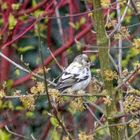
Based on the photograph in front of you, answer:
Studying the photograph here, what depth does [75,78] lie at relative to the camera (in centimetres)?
401

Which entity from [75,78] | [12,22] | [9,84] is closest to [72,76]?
[75,78]

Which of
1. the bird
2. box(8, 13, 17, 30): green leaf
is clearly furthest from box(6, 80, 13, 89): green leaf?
the bird

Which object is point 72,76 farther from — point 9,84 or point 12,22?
point 9,84

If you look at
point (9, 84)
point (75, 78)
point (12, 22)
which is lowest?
point (9, 84)

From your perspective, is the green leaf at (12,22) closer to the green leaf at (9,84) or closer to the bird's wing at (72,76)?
the green leaf at (9,84)

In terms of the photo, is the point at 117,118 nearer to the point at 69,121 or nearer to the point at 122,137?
the point at 122,137

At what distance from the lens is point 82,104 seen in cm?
328

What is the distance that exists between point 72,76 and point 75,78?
4 centimetres

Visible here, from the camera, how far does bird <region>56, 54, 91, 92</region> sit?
3871mm

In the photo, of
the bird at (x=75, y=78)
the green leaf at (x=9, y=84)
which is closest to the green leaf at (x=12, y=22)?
the green leaf at (x=9, y=84)

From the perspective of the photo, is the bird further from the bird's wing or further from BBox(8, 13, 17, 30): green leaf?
BBox(8, 13, 17, 30): green leaf

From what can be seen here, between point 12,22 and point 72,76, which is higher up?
point 12,22

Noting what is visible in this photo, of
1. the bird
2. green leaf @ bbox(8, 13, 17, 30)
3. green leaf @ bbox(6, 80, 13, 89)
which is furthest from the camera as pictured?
green leaf @ bbox(6, 80, 13, 89)

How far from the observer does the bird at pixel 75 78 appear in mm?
3871
